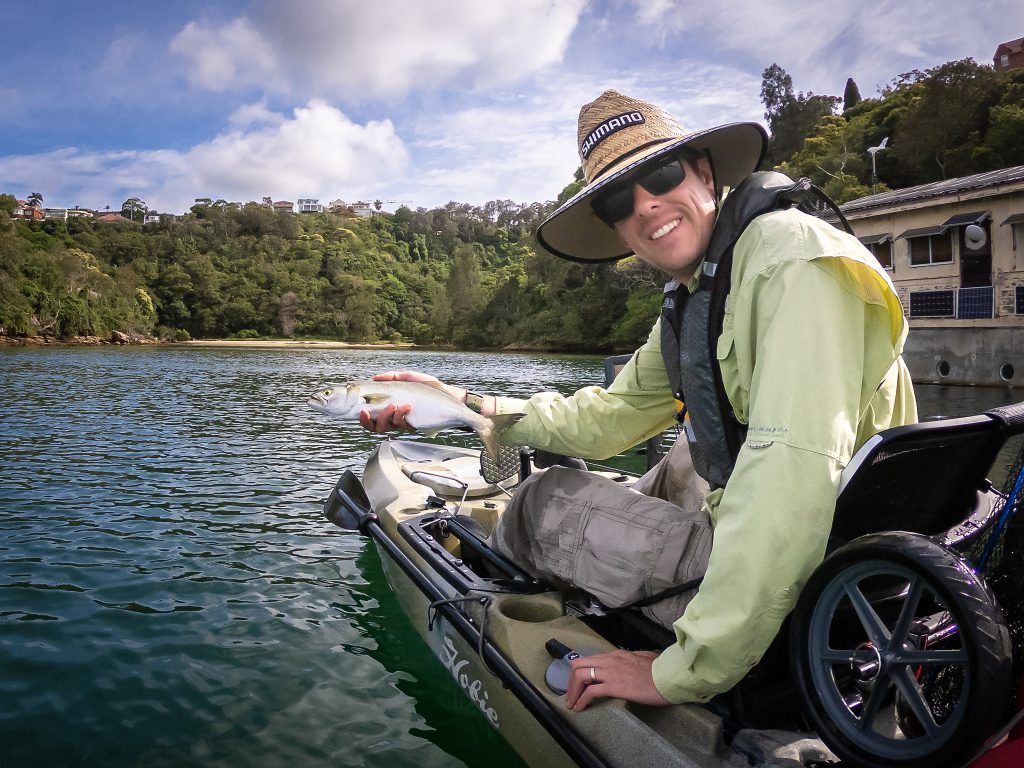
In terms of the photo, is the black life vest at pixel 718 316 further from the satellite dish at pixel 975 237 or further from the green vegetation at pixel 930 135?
the green vegetation at pixel 930 135

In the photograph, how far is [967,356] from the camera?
23938 mm

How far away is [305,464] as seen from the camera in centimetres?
1134

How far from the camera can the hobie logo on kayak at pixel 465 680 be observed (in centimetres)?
341

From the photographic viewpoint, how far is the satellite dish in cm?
2319

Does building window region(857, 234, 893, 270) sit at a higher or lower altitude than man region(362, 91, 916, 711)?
higher

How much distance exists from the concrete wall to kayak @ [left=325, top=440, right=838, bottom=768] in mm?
22600

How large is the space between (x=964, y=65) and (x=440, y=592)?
4740 centimetres

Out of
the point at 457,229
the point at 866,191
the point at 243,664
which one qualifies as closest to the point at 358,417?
the point at 243,664

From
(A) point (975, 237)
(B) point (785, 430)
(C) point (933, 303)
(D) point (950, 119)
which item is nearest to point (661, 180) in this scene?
(B) point (785, 430)

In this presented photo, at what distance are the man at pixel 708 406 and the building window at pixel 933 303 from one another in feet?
84.3

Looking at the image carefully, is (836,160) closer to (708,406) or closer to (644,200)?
→ (644,200)

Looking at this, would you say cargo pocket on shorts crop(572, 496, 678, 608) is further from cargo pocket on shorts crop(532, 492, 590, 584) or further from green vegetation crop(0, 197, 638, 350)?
green vegetation crop(0, 197, 638, 350)

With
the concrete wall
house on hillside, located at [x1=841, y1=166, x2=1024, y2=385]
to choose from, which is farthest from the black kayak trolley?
the concrete wall

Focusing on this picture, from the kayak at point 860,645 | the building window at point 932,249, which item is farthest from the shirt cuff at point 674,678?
the building window at point 932,249
